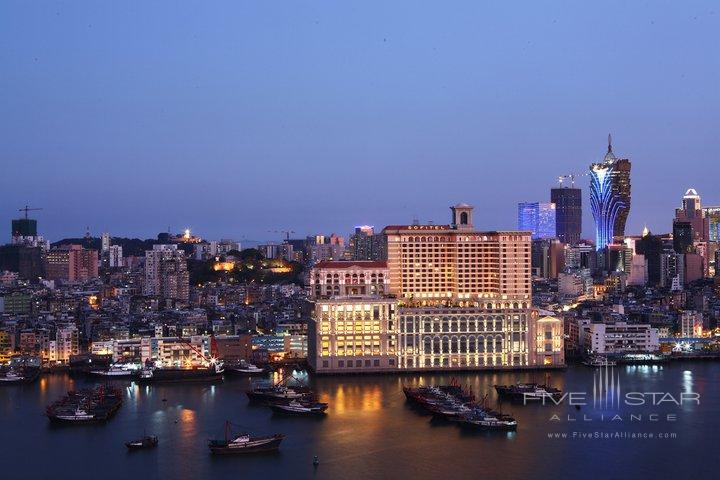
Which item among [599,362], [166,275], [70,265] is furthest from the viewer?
[70,265]

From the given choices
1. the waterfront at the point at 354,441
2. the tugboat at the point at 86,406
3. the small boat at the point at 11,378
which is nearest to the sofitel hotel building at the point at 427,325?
the waterfront at the point at 354,441

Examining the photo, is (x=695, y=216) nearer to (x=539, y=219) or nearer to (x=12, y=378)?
(x=539, y=219)

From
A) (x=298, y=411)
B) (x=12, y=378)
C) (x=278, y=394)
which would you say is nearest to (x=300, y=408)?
(x=298, y=411)

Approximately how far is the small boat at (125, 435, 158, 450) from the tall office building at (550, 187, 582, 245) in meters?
76.2

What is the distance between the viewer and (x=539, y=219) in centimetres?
9025

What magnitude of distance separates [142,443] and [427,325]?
9552 mm

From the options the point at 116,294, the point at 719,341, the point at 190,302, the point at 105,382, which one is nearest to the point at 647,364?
the point at 719,341

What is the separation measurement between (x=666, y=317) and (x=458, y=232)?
966cm

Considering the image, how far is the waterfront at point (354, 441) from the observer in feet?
52.2

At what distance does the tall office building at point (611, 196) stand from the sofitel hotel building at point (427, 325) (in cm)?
5183

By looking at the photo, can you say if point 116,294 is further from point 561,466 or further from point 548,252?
point 561,466

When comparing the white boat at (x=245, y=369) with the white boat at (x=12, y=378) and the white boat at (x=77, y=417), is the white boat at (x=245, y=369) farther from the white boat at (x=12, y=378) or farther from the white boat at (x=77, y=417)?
the white boat at (x=77, y=417)

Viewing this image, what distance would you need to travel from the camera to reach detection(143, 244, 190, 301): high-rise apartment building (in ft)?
154

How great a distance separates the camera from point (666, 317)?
3388cm
